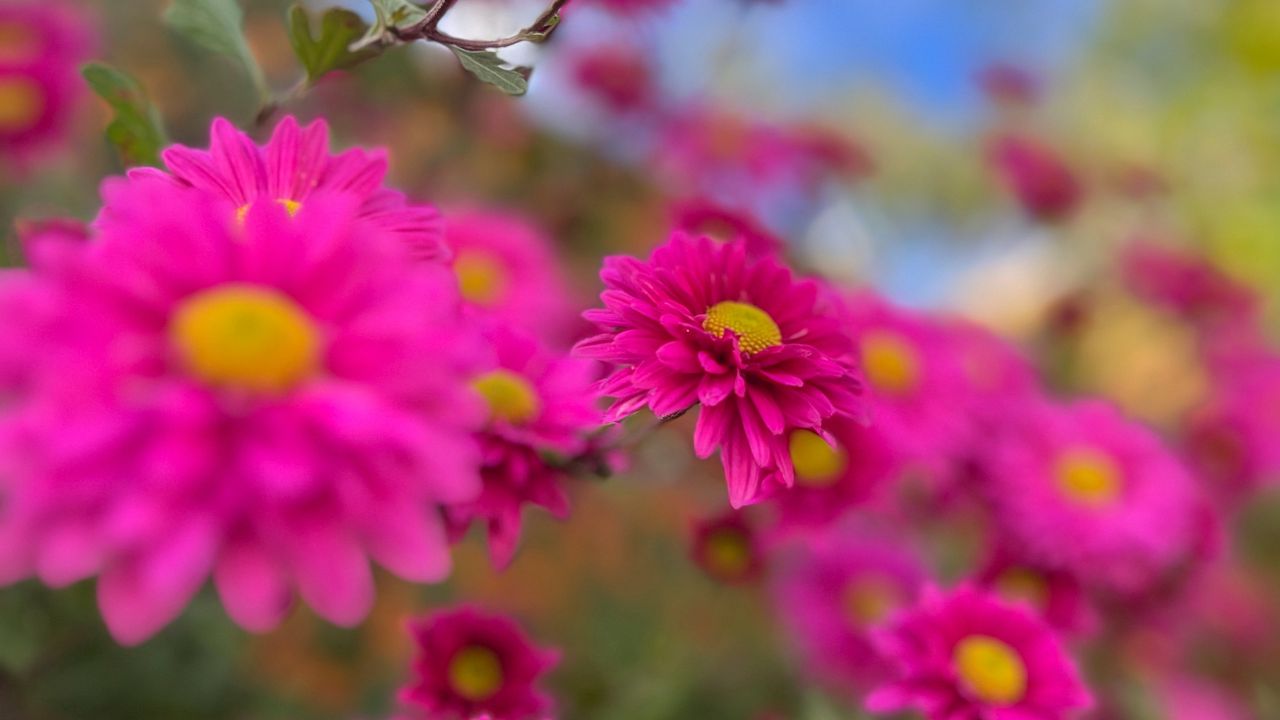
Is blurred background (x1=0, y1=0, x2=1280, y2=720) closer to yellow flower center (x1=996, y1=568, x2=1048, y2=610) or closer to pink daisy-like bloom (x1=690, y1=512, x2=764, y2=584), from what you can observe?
pink daisy-like bloom (x1=690, y1=512, x2=764, y2=584)

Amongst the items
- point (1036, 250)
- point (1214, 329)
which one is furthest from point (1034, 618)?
point (1036, 250)

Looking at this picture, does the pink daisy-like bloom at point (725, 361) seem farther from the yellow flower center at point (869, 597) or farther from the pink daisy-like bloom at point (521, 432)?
the yellow flower center at point (869, 597)

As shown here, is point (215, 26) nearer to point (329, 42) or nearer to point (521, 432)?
point (329, 42)

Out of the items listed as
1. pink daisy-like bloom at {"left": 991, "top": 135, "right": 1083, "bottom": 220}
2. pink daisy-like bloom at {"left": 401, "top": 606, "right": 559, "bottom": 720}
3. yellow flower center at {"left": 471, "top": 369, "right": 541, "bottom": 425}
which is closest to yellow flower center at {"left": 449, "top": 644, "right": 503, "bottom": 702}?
pink daisy-like bloom at {"left": 401, "top": 606, "right": 559, "bottom": 720}

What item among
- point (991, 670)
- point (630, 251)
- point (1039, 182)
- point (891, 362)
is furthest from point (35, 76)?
point (1039, 182)

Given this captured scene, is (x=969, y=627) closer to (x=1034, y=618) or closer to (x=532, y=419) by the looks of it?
(x=1034, y=618)

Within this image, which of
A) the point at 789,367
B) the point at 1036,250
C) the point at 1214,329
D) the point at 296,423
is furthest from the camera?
the point at 1036,250
